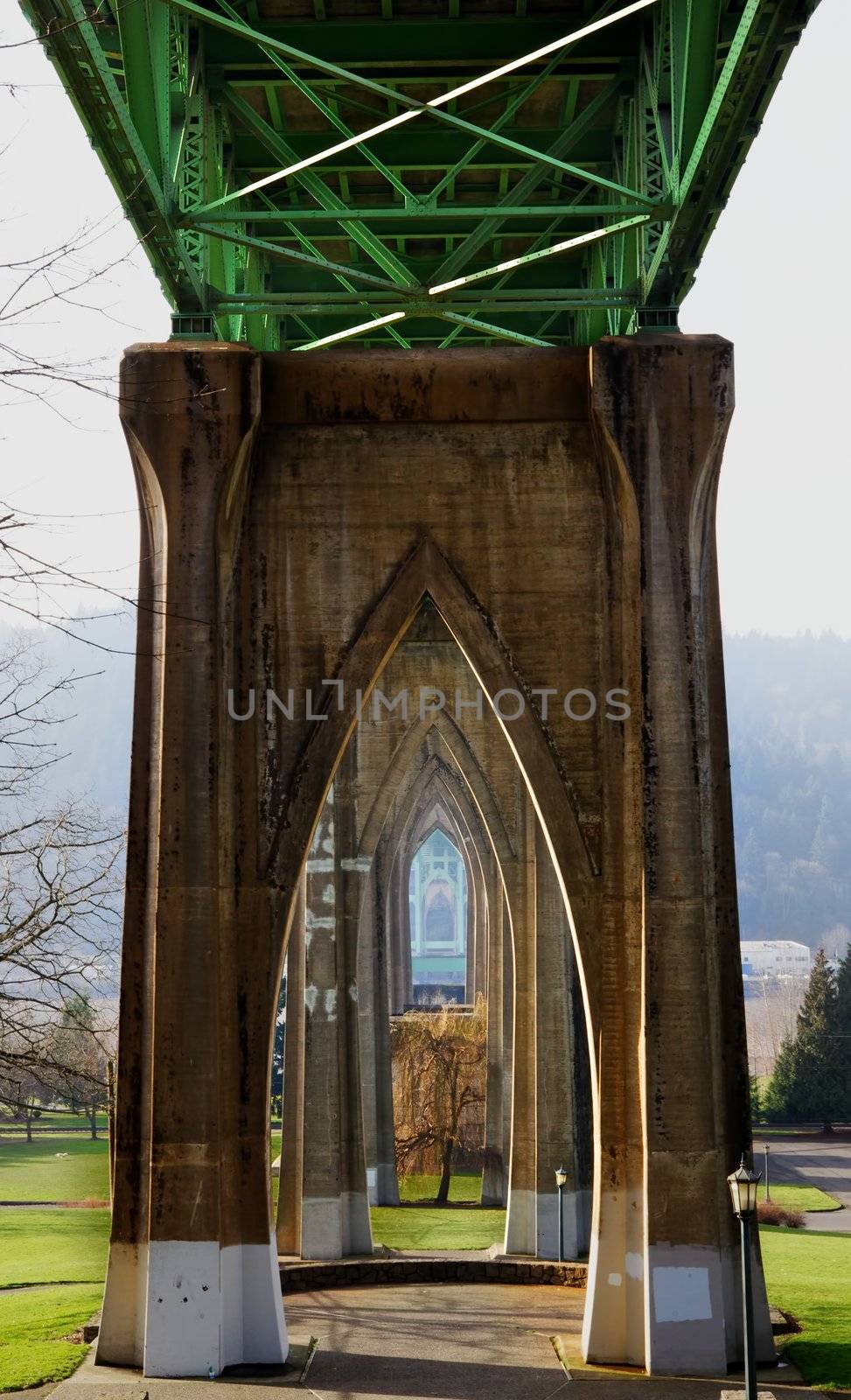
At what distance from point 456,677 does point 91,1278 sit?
43.7ft

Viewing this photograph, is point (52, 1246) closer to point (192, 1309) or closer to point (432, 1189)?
point (432, 1189)

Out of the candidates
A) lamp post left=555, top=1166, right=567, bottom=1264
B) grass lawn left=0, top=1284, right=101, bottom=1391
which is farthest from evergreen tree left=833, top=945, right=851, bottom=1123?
grass lawn left=0, top=1284, right=101, bottom=1391

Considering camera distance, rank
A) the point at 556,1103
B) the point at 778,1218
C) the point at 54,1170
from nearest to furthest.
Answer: the point at 556,1103
the point at 778,1218
the point at 54,1170

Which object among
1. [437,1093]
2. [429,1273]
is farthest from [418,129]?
[437,1093]

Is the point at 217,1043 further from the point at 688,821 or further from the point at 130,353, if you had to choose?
the point at 130,353

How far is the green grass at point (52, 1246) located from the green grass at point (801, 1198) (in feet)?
52.8

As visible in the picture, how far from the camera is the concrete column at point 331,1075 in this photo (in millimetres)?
25172

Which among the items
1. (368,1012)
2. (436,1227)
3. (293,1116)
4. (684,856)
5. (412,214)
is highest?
(412,214)

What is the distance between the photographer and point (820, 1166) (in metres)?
45.1

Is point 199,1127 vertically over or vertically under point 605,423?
under

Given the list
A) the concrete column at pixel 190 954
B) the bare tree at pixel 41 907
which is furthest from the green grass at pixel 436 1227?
the bare tree at pixel 41 907

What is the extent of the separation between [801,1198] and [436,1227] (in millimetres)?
11353

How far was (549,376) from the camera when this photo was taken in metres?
15.1

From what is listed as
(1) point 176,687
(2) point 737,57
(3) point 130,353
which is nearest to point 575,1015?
(1) point 176,687
